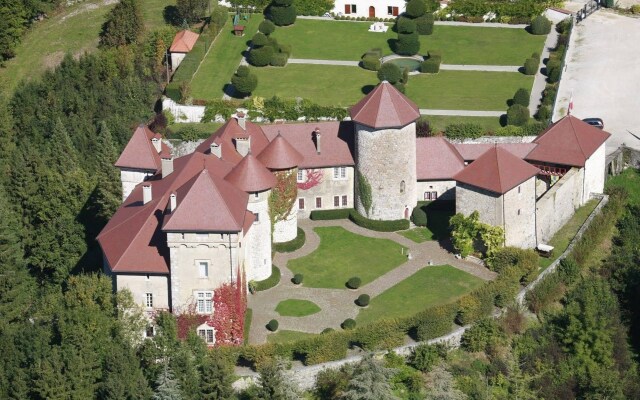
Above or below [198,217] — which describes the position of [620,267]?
below

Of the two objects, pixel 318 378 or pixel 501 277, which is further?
pixel 501 277

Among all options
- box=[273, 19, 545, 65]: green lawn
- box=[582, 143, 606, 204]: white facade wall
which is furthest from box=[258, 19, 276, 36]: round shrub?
box=[582, 143, 606, 204]: white facade wall

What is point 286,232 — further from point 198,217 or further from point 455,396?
point 455,396

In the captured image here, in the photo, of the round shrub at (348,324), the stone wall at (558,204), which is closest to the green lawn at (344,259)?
the round shrub at (348,324)

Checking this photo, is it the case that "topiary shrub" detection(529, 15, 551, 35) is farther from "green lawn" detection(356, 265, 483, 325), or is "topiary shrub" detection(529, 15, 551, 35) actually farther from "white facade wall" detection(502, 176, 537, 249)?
"green lawn" detection(356, 265, 483, 325)

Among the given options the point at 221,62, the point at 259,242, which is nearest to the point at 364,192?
the point at 259,242

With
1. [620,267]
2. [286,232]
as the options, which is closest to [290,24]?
[286,232]
